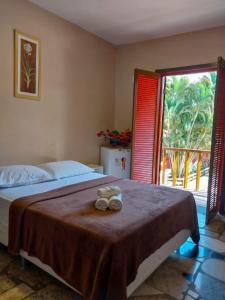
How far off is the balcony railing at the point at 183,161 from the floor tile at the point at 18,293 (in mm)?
3721

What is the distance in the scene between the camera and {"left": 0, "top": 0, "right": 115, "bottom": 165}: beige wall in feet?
9.07

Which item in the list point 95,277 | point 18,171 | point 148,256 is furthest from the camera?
point 18,171

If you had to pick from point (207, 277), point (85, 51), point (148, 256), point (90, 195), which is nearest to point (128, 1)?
point (85, 51)

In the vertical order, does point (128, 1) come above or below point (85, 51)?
above

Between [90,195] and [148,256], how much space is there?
785mm

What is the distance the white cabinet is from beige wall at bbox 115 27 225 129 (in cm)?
60

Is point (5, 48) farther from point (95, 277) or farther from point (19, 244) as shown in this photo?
point (95, 277)

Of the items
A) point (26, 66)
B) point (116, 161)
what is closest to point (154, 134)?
point (116, 161)

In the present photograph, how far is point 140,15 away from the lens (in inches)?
122

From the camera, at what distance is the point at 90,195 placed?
224cm

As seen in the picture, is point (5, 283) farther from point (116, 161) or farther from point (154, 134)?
point (154, 134)

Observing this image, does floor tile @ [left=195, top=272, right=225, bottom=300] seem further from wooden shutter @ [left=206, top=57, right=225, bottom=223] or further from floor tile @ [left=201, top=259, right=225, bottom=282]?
wooden shutter @ [left=206, top=57, right=225, bottom=223]

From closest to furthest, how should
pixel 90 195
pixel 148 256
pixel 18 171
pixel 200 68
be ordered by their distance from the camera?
1. pixel 148 256
2. pixel 90 195
3. pixel 18 171
4. pixel 200 68

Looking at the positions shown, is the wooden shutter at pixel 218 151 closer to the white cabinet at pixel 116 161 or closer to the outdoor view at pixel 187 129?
the white cabinet at pixel 116 161
